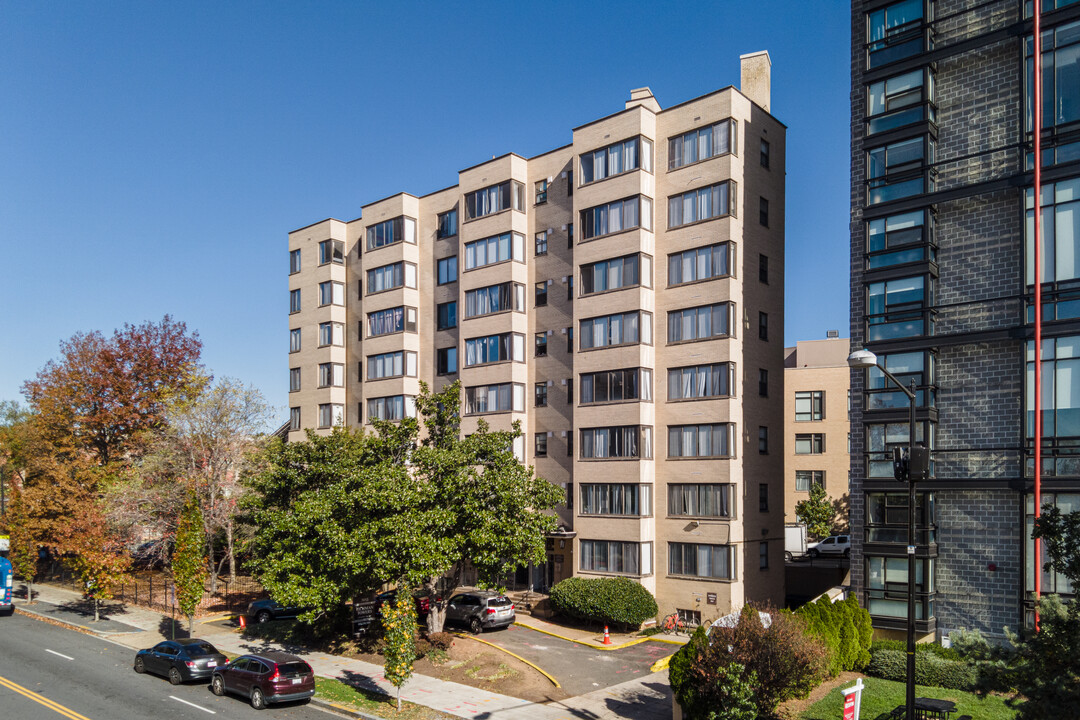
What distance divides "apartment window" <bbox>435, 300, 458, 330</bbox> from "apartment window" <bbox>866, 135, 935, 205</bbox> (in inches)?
1095

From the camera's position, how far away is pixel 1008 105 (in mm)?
28172

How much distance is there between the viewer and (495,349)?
4766 cm

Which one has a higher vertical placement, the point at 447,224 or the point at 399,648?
the point at 447,224

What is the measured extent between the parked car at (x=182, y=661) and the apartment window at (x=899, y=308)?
27.2m

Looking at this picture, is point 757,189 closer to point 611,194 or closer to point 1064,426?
point 611,194

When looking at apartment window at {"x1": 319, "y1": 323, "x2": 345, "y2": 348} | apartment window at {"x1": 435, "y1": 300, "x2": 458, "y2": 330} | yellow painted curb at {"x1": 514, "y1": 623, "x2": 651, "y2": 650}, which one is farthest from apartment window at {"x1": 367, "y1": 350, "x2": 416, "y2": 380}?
yellow painted curb at {"x1": 514, "y1": 623, "x2": 651, "y2": 650}

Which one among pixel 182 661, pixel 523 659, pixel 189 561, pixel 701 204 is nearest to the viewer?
pixel 182 661

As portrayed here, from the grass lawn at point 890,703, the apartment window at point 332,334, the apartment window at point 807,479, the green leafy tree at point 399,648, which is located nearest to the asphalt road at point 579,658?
the green leafy tree at point 399,648

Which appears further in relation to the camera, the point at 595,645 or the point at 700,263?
the point at 700,263

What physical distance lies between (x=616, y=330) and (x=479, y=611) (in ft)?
50.3

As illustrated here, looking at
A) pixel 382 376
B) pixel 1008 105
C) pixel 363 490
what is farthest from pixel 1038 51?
pixel 382 376

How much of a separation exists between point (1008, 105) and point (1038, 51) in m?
1.93

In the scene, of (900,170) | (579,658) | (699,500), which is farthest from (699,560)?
(900,170)

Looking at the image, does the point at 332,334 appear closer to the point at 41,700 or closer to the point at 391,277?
the point at 391,277
